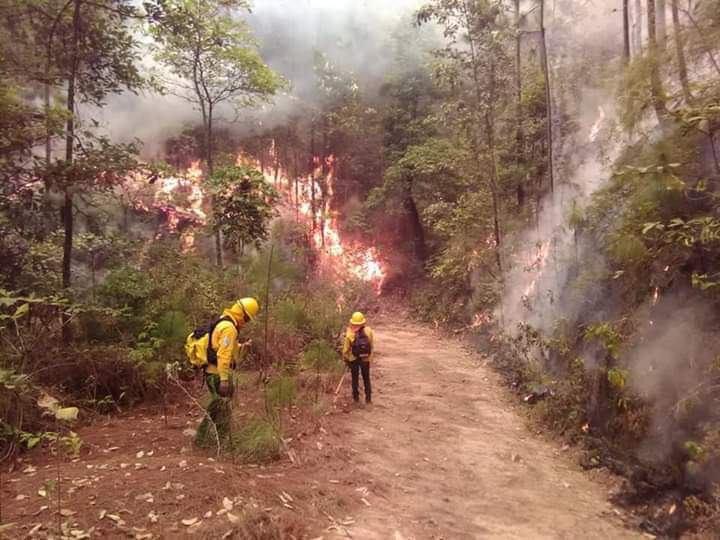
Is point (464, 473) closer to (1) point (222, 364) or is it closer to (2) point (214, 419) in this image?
(2) point (214, 419)

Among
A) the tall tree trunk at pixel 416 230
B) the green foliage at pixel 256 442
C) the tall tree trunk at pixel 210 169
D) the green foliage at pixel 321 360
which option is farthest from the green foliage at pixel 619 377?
the tall tree trunk at pixel 416 230

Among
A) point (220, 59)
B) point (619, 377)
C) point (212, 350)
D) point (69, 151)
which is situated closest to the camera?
point (212, 350)

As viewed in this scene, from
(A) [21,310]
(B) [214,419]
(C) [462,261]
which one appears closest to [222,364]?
(B) [214,419]

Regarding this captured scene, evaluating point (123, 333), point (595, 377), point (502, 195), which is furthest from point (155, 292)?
point (502, 195)

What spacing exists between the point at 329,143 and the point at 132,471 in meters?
21.6

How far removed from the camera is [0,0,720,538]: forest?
5.57 m

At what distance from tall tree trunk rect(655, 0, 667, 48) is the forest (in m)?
0.04

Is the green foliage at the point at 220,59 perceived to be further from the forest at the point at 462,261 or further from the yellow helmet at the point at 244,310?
the yellow helmet at the point at 244,310

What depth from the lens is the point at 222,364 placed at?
5.54 m

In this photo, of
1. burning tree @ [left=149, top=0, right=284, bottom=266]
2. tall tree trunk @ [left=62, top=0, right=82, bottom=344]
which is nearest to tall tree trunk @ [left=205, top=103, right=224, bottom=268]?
burning tree @ [left=149, top=0, right=284, bottom=266]

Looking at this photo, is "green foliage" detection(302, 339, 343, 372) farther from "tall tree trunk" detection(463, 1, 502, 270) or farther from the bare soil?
"tall tree trunk" detection(463, 1, 502, 270)

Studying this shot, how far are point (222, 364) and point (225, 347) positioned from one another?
0.63 feet

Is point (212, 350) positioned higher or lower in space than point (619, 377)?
higher

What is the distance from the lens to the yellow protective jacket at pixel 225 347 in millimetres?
5551
